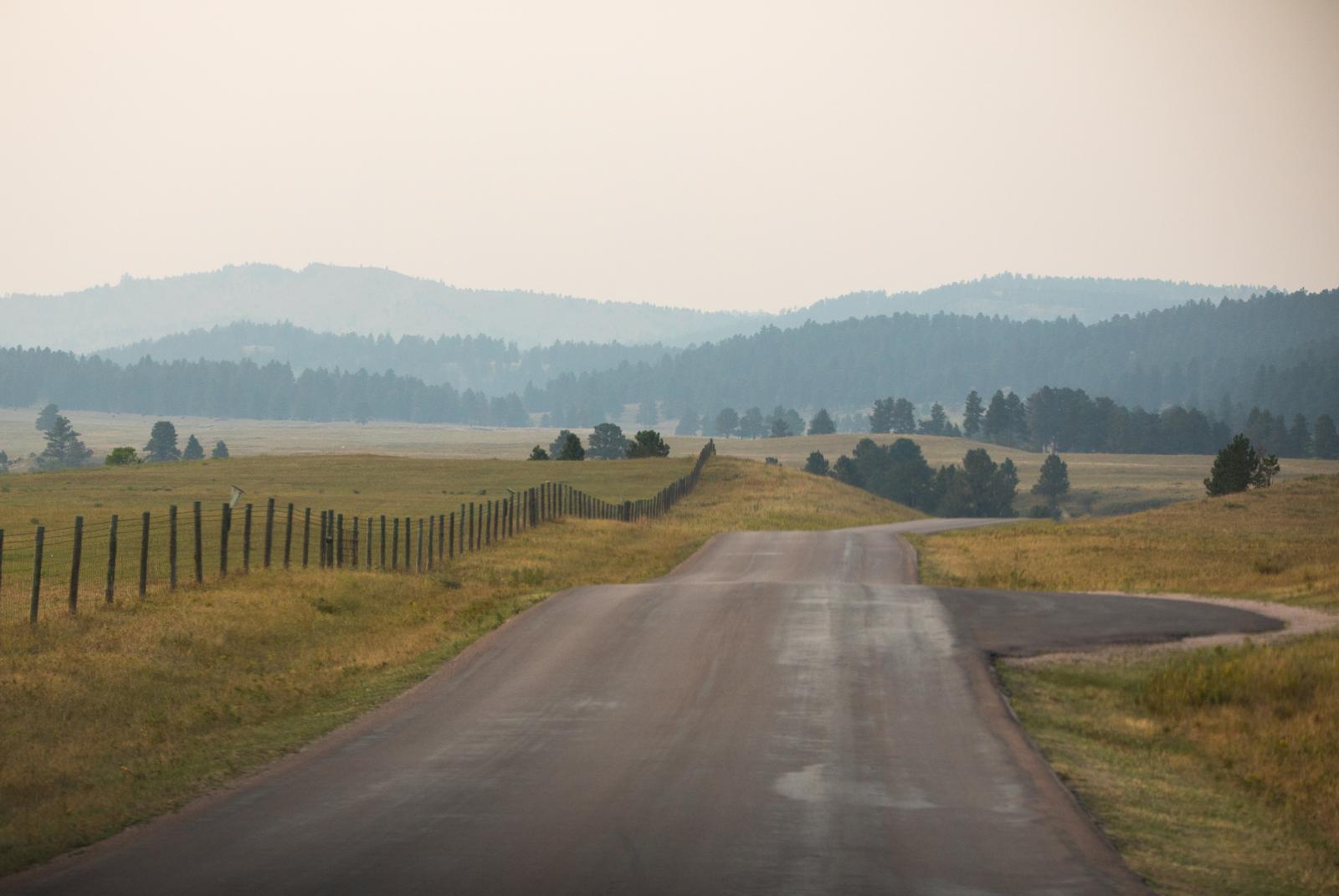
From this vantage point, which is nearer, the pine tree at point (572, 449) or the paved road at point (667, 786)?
the paved road at point (667, 786)

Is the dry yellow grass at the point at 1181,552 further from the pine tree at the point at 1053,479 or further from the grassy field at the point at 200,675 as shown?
the pine tree at the point at 1053,479

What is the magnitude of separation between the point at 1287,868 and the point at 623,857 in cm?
498

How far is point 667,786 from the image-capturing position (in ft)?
42.1

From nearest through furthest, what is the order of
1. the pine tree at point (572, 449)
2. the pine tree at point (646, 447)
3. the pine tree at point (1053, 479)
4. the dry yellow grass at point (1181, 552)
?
the dry yellow grass at point (1181, 552), the pine tree at point (572, 449), the pine tree at point (646, 447), the pine tree at point (1053, 479)

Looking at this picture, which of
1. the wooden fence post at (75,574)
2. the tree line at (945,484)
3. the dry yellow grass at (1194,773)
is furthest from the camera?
the tree line at (945,484)

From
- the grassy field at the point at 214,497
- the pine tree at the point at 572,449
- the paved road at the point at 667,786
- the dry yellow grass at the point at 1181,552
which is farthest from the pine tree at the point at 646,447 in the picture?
the paved road at the point at 667,786

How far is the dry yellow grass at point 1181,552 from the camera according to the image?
32938mm

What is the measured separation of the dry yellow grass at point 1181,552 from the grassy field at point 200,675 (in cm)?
1143

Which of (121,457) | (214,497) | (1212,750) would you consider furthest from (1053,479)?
(1212,750)

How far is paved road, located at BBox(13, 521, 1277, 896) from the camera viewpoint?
32.9 feet

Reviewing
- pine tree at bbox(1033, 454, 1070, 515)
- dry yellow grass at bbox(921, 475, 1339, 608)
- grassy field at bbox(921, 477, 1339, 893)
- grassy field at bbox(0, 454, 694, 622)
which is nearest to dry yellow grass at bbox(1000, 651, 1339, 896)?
grassy field at bbox(921, 477, 1339, 893)

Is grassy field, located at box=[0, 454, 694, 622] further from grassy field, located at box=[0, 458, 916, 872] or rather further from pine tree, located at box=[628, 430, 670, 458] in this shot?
pine tree, located at box=[628, 430, 670, 458]

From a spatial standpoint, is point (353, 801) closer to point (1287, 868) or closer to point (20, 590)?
point (1287, 868)

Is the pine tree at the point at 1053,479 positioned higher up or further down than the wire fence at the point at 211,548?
further down
